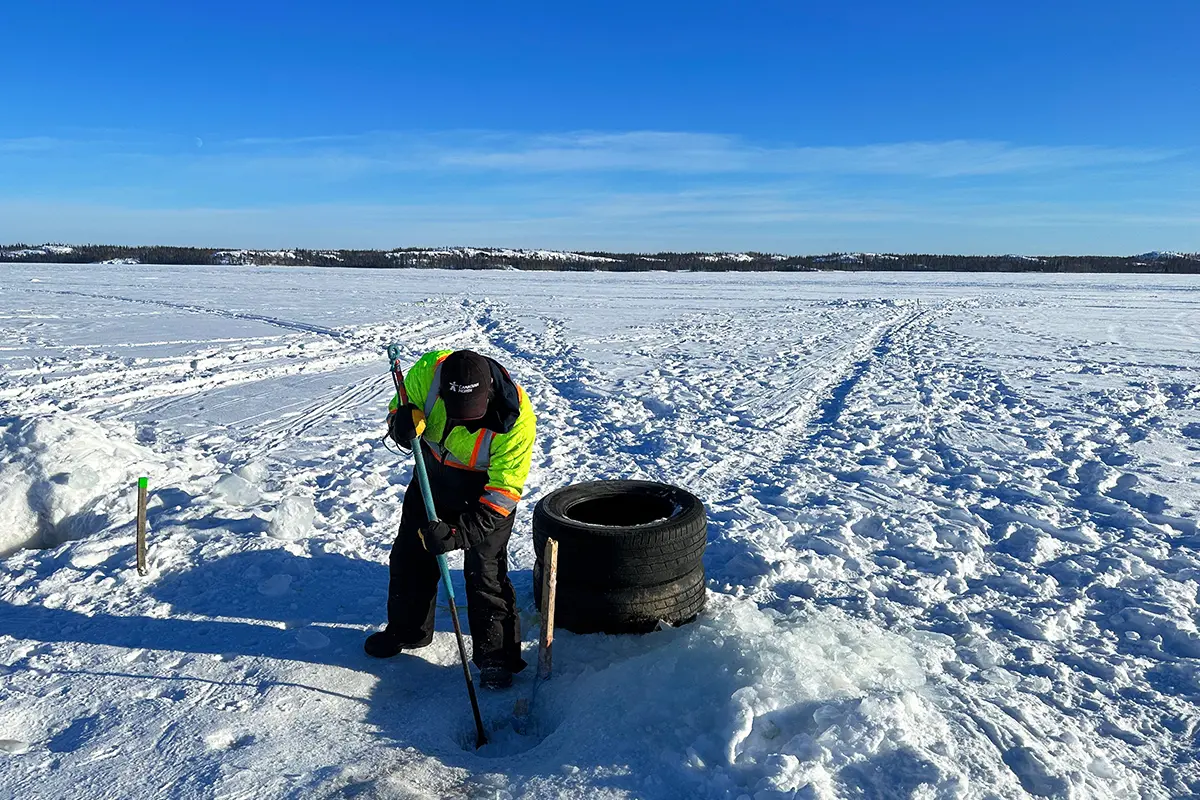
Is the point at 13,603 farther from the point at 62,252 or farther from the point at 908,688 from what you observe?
the point at 62,252

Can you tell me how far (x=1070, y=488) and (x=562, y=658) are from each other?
4.87 metres

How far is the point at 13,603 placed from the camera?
434cm

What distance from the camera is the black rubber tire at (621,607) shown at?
13.0 ft

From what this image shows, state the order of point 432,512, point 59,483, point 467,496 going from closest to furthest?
point 432,512 < point 467,496 < point 59,483

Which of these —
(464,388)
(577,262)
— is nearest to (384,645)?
(464,388)

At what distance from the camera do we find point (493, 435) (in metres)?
3.63

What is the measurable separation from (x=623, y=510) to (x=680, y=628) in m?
0.88

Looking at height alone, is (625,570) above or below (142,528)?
above

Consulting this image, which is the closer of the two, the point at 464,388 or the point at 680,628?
the point at 464,388

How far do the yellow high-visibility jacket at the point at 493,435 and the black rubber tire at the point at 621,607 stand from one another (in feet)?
2.27

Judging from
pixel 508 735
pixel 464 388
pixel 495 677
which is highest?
pixel 464 388

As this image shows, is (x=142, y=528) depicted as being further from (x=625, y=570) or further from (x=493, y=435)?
(x=625, y=570)

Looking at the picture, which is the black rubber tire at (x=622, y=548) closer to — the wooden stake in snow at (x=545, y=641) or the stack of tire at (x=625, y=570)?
the stack of tire at (x=625, y=570)

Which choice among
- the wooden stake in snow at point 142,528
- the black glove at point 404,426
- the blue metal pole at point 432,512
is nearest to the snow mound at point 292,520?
the wooden stake in snow at point 142,528
